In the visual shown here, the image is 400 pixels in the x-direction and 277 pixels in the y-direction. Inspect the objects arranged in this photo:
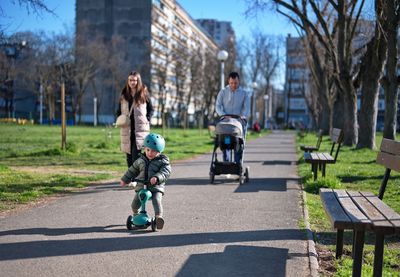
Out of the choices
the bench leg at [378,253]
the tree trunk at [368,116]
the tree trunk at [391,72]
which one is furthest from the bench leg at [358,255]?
the tree trunk at [368,116]

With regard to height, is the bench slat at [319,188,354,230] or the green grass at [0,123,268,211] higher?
the bench slat at [319,188,354,230]

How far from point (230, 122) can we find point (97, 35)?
74.9 m

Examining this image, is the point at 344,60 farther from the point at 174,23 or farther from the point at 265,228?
the point at 174,23

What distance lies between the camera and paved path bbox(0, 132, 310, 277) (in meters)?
4.49

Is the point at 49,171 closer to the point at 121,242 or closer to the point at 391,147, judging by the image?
the point at 121,242

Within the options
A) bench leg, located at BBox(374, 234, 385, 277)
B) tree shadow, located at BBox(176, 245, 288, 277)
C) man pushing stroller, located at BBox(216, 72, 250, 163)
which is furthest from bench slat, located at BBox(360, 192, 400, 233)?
man pushing stroller, located at BBox(216, 72, 250, 163)

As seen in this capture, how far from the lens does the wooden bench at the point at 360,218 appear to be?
3.86 meters

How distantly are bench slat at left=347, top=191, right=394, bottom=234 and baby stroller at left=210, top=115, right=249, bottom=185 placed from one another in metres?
4.36

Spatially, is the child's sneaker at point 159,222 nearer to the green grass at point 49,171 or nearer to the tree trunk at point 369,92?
the green grass at point 49,171

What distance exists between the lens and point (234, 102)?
33.3 ft

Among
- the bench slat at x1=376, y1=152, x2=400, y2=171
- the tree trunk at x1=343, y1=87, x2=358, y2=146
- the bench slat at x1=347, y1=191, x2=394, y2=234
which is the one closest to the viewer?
the bench slat at x1=347, y1=191, x2=394, y2=234

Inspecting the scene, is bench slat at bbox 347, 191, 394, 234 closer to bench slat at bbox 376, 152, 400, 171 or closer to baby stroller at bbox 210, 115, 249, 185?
bench slat at bbox 376, 152, 400, 171

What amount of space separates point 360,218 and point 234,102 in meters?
6.29

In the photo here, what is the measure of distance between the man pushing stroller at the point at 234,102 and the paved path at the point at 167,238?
1.96 metres
